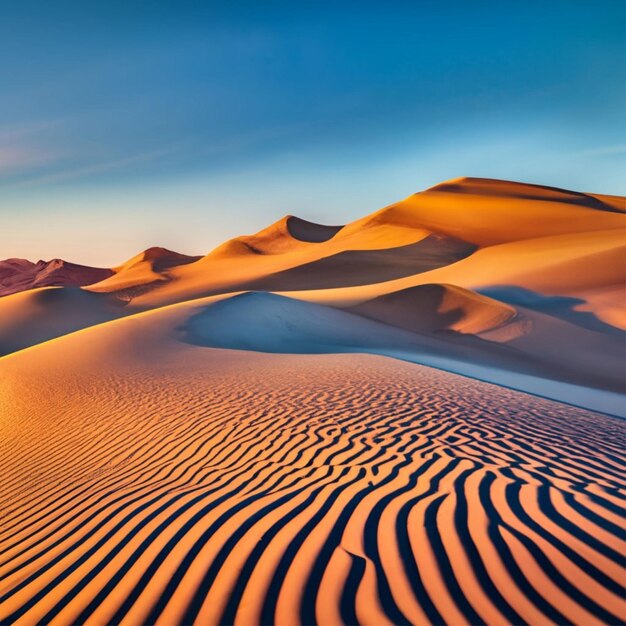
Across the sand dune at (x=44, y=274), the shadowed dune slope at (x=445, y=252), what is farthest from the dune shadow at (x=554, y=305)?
the sand dune at (x=44, y=274)

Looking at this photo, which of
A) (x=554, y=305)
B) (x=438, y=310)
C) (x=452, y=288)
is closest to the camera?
(x=438, y=310)

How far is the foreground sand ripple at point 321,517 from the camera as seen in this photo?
283 centimetres

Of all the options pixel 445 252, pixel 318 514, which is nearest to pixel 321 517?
pixel 318 514

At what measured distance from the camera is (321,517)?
3.83 meters

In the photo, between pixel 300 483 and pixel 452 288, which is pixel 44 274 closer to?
pixel 452 288

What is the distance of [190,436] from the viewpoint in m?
7.20

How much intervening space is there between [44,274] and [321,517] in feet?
396

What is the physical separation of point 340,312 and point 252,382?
14685 millimetres

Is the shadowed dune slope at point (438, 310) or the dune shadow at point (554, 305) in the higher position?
the shadowed dune slope at point (438, 310)

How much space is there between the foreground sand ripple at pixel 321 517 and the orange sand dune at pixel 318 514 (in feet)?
0.06

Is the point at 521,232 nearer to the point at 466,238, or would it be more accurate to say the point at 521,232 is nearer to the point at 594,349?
the point at 466,238

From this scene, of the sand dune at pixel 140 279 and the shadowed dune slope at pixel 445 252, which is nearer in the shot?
the shadowed dune slope at pixel 445 252

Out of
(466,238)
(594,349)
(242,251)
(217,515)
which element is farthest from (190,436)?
(242,251)

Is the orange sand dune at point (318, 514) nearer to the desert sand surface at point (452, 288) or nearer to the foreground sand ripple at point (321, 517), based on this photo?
the foreground sand ripple at point (321, 517)
